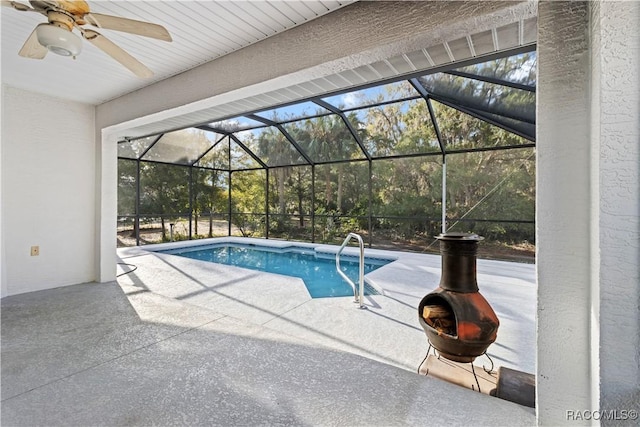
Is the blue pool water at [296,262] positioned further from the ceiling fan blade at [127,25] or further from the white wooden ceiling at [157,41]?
the ceiling fan blade at [127,25]

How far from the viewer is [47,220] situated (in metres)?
4.00

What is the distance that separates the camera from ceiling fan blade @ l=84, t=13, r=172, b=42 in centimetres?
181

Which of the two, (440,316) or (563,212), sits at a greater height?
(563,212)

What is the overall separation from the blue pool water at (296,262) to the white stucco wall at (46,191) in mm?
3504

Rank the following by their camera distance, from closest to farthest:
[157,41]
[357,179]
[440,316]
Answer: [440,316] → [157,41] → [357,179]

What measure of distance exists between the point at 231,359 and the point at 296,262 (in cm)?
554

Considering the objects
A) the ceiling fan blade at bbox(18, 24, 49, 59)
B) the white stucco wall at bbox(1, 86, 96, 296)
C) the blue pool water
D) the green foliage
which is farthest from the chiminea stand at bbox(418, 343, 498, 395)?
the green foliage

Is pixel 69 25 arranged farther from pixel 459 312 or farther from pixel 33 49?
pixel 459 312

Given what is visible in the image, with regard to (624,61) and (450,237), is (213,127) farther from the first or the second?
(624,61)

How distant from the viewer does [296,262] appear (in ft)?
25.6

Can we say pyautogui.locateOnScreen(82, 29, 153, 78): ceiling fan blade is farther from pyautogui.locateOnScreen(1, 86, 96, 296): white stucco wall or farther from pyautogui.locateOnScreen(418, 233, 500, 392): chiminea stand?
pyautogui.locateOnScreen(1, 86, 96, 296): white stucco wall

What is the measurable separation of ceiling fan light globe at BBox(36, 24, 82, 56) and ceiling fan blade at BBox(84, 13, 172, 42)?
0.15 metres

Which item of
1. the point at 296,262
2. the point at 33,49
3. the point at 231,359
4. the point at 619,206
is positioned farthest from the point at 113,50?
the point at 296,262

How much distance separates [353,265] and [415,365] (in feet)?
17.0
